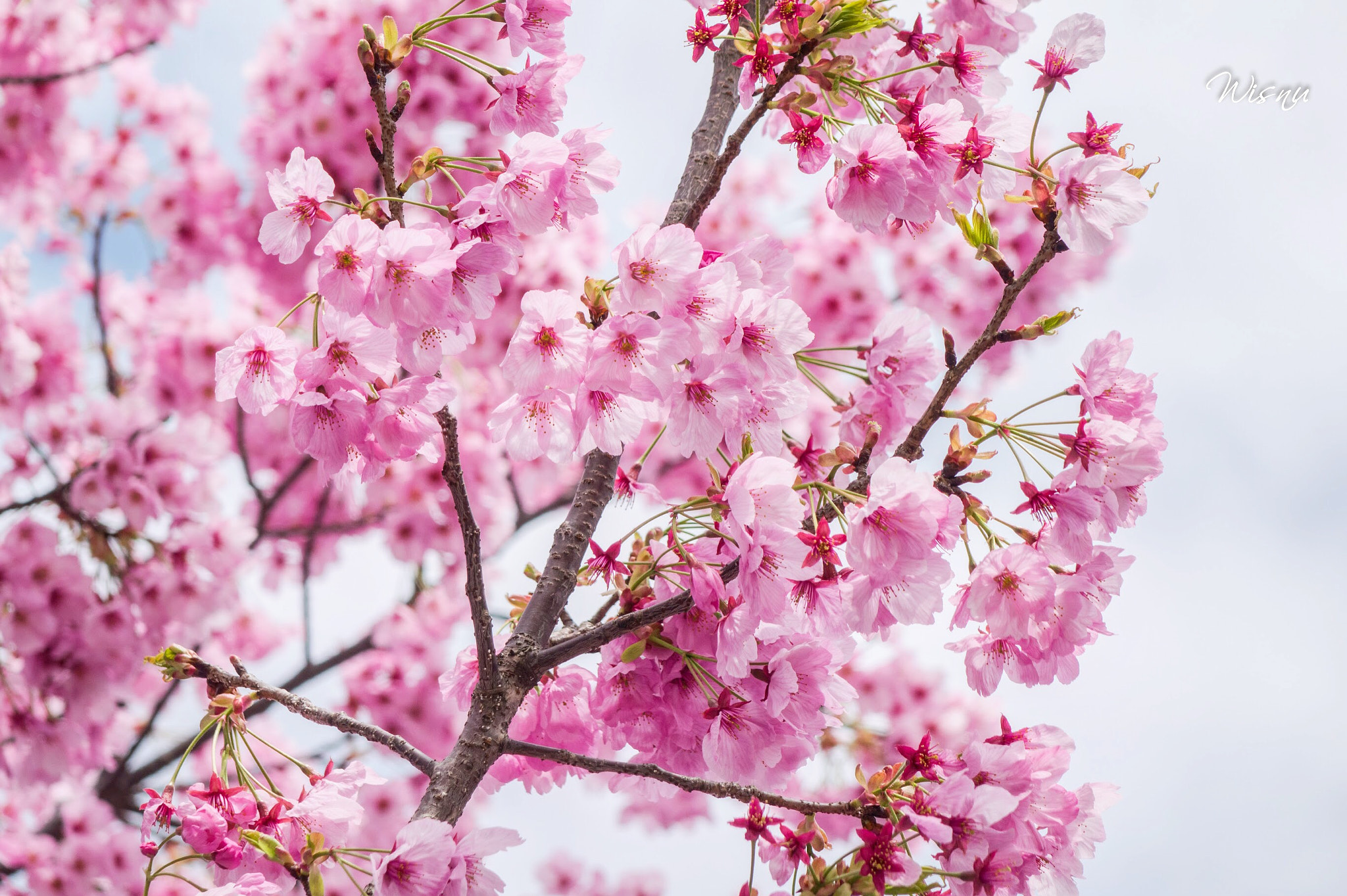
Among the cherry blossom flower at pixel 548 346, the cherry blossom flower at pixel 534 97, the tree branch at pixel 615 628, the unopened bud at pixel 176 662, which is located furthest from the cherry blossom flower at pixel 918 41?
the unopened bud at pixel 176 662

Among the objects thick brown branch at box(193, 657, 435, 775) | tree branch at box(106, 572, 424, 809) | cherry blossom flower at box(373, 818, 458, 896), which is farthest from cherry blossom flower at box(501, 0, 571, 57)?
tree branch at box(106, 572, 424, 809)

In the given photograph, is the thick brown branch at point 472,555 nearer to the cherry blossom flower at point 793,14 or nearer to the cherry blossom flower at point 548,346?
the cherry blossom flower at point 548,346

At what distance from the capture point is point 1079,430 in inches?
55.2

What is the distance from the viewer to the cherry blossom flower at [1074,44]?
1592 millimetres

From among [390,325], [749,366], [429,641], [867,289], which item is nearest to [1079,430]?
[749,366]

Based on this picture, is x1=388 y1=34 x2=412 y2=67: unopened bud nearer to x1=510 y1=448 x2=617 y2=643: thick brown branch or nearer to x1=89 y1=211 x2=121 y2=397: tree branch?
x1=510 y1=448 x2=617 y2=643: thick brown branch

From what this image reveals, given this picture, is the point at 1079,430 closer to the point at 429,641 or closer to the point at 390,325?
the point at 390,325

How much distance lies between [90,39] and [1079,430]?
6.25 metres

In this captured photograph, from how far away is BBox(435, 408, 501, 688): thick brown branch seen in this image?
4.50 feet

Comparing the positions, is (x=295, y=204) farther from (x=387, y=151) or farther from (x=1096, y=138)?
(x=1096, y=138)

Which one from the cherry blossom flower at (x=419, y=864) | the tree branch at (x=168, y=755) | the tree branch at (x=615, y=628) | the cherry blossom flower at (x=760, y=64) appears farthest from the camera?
the tree branch at (x=168, y=755)

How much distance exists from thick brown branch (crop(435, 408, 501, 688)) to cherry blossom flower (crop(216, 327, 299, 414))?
24 centimetres

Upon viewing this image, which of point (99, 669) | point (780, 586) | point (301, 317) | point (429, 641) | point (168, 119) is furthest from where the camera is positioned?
point (168, 119)

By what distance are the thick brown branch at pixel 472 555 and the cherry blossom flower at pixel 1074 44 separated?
3.88 feet
